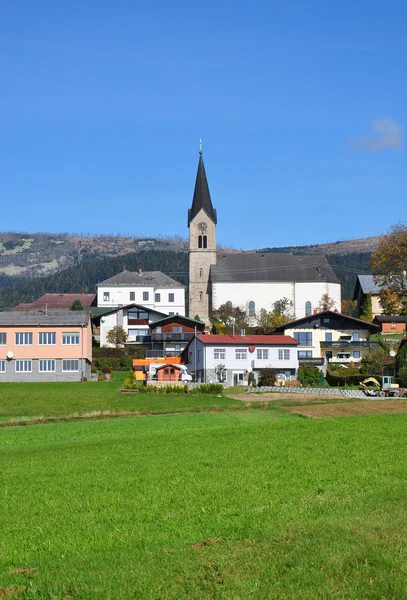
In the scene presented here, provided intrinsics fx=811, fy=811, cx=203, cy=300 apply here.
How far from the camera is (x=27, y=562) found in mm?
10031

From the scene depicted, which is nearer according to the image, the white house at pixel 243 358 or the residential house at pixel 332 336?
the white house at pixel 243 358

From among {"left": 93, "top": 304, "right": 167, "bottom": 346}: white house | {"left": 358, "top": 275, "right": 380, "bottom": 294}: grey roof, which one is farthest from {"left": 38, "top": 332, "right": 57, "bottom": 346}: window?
{"left": 358, "top": 275, "right": 380, "bottom": 294}: grey roof

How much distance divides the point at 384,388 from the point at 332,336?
1001 inches

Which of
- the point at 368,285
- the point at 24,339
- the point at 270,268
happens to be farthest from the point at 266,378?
the point at 270,268

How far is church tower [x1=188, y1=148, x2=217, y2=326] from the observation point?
371ft

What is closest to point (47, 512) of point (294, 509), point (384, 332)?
point (294, 509)

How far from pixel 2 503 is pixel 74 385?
46.3 metres

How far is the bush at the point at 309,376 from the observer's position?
62.5 m

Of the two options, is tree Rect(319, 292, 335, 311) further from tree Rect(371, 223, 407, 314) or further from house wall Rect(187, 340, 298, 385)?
house wall Rect(187, 340, 298, 385)

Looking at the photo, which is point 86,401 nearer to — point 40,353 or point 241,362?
point 40,353

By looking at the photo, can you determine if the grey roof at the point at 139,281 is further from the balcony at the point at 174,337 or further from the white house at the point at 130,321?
the balcony at the point at 174,337

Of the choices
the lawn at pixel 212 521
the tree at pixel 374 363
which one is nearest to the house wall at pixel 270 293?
the tree at pixel 374 363

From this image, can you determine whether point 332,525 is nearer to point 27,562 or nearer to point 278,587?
point 278,587

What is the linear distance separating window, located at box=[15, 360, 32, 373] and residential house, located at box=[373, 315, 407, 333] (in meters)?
38.9
